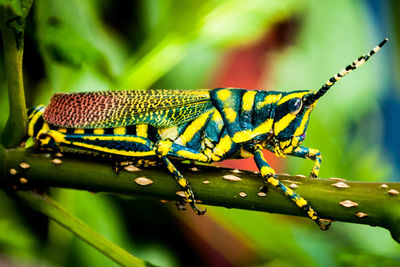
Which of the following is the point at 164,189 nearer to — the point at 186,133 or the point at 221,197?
the point at 221,197

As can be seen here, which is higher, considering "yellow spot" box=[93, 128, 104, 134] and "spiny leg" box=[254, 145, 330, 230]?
"yellow spot" box=[93, 128, 104, 134]

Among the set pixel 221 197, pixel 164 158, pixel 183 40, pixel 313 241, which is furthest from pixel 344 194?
pixel 183 40

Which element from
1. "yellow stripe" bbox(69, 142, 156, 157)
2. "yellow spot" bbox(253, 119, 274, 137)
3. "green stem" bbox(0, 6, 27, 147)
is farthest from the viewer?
"yellow spot" bbox(253, 119, 274, 137)

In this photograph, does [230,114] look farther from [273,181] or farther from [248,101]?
[273,181]

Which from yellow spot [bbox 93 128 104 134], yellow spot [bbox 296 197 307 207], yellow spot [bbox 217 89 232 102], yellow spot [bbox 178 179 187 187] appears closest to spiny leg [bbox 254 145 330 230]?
yellow spot [bbox 296 197 307 207]

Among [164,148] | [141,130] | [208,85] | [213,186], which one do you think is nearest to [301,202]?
[213,186]

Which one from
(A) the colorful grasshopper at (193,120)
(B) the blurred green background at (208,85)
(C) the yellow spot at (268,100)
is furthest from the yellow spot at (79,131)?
(C) the yellow spot at (268,100)

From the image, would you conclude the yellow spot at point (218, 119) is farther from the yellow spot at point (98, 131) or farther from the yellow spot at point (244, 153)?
the yellow spot at point (98, 131)

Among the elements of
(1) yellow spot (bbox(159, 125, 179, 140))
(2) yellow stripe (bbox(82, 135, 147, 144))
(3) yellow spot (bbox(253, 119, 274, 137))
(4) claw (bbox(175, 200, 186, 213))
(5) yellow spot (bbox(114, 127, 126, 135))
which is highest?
(3) yellow spot (bbox(253, 119, 274, 137))

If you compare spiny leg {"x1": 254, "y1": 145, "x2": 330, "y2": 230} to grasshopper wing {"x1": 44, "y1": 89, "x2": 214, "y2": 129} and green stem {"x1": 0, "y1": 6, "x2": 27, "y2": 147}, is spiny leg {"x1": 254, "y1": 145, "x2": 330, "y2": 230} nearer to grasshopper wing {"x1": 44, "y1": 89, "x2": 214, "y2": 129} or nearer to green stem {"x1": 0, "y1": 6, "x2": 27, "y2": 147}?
grasshopper wing {"x1": 44, "y1": 89, "x2": 214, "y2": 129}
